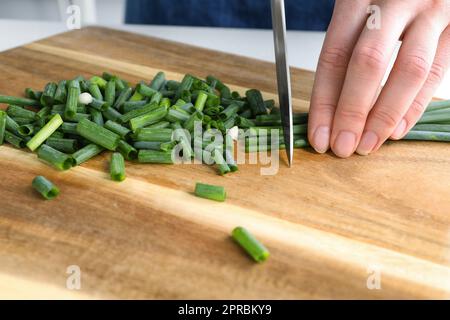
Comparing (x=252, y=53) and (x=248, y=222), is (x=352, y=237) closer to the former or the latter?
(x=248, y=222)

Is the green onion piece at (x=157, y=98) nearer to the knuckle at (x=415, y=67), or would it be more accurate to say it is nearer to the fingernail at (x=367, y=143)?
the fingernail at (x=367, y=143)

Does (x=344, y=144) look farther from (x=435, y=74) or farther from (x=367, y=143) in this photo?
(x=435, y=74)

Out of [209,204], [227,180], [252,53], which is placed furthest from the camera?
[252,53]

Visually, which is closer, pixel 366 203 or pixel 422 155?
pixel 366 203

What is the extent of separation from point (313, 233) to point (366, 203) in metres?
0.23

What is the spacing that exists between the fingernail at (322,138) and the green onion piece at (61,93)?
0.90 meters

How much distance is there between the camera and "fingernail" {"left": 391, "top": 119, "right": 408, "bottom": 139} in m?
1.92

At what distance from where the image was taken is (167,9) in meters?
3.13

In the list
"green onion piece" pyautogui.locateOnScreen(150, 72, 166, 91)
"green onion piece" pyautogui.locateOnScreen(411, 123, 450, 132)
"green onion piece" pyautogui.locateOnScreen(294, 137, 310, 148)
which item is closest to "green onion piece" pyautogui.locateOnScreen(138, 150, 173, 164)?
"green onion piece" pyautogui.locateOnScreen(294, 137, 310, 148)

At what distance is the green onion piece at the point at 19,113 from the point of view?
1999 mm

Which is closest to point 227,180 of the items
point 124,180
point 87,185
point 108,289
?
point 124,180

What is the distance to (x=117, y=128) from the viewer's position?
1889 mm

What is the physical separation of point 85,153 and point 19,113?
1.24 feet
